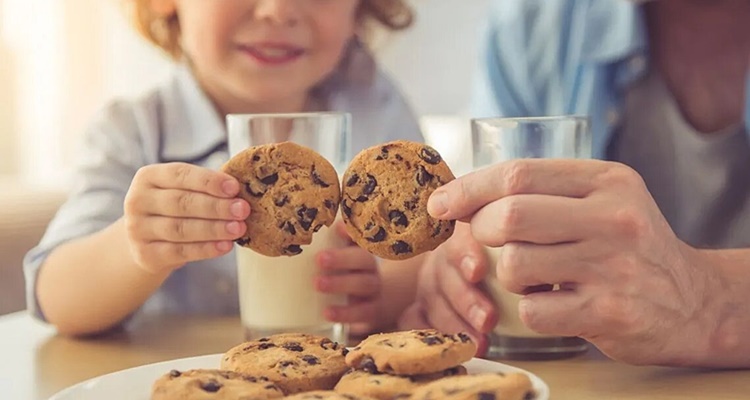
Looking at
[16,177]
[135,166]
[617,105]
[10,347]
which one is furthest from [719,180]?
[16,177]

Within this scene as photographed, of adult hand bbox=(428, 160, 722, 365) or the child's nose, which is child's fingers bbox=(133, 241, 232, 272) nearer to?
adult hand bbox=(428, 160, 722, 365)

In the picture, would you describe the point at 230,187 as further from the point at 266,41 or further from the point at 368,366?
the point at 266,41

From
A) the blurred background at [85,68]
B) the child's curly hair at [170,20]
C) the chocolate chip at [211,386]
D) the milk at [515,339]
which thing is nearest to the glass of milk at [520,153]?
the milk at [515,339]

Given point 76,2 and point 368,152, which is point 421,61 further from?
point 368,152

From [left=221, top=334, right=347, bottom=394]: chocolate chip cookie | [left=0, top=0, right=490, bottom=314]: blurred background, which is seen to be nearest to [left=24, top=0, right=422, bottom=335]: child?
[left=221, top=334, right=347, bottom=394]: chocolate chip cookie

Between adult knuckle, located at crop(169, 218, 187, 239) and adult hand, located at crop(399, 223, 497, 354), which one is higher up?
adult knuckle, located at crop(169, 218, 187, 239)

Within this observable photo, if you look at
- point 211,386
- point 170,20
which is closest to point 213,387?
point 211,386
